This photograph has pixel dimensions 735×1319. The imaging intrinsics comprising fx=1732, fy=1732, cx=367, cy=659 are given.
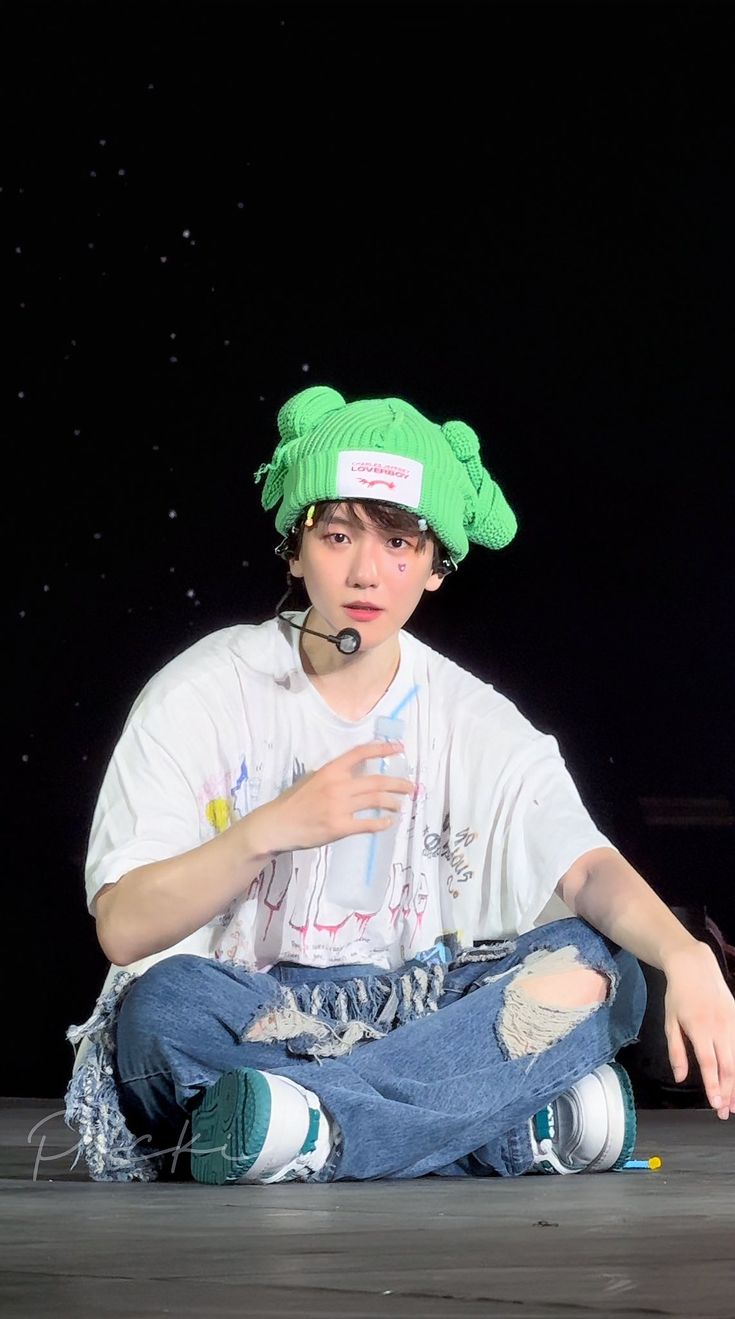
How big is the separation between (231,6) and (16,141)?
36 cm

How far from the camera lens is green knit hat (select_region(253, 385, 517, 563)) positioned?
1.46 m

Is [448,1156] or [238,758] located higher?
[238,758]

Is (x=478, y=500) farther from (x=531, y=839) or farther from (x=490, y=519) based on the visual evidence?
(x=531, y=839)

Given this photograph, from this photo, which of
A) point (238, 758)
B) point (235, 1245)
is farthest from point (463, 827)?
point (235, 1245)

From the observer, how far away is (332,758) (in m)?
1.50

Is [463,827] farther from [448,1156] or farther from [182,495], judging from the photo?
[182,495]

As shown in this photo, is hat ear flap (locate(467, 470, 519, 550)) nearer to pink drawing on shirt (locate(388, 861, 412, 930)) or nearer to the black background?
pink drawing on shirt (locate(388, 861, 412, 930))

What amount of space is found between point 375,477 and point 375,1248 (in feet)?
2.53

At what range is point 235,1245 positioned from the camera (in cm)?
84

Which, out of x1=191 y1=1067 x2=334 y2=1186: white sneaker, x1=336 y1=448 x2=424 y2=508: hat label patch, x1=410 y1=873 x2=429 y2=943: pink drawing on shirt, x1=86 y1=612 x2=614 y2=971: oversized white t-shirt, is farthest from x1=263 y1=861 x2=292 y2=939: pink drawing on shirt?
x1=336 y1=448 x2=424 y2=508: hat label patch

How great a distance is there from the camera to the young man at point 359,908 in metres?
1.25

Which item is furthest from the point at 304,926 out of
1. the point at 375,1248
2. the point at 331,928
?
the point at 375,1248

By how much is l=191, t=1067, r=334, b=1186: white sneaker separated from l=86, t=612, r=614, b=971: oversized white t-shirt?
0.65 ft

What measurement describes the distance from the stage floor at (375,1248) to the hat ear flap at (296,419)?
631mm
